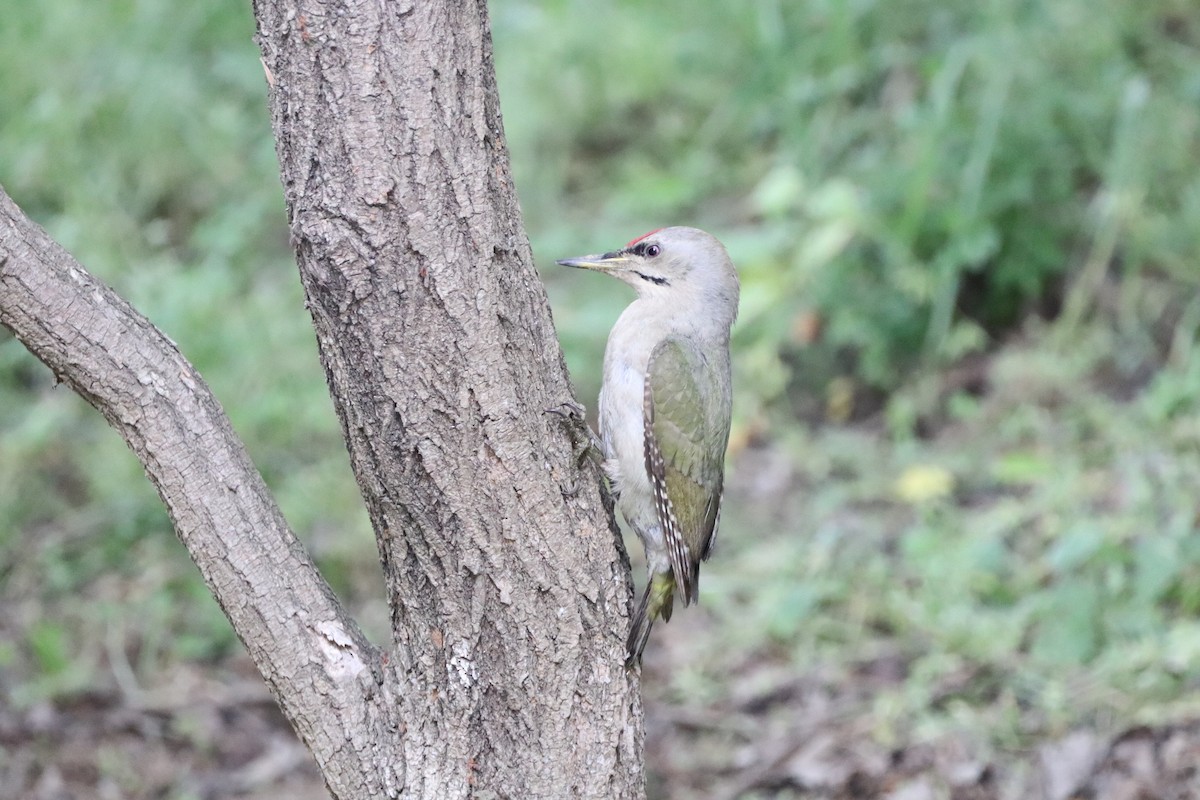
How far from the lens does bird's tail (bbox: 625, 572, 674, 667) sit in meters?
2.90

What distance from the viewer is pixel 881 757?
4.46m

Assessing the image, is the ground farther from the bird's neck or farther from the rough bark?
the rough bark

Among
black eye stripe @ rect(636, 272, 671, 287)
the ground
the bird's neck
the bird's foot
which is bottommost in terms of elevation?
the ground

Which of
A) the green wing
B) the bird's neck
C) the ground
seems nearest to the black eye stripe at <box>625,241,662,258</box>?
the bird's neck

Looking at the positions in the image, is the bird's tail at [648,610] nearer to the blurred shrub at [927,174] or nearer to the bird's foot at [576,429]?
the bird's foot at [576,429]

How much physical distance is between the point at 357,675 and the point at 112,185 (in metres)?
5.42

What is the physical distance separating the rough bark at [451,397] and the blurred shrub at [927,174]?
406 centimetres

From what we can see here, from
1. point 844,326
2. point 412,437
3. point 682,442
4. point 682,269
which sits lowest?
point 844,326

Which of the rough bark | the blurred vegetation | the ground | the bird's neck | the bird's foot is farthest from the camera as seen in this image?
the blurred vegetation

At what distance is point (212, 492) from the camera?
103 inches

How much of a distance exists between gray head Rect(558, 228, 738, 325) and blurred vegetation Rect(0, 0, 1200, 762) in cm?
167

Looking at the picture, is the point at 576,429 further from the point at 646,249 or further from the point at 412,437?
the point at 646,249

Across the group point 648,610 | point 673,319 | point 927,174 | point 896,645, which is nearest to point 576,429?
point 648,610

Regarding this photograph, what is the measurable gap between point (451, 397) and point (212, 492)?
520 mm
